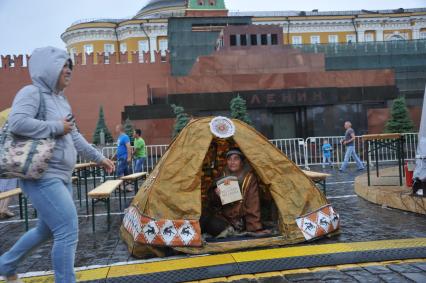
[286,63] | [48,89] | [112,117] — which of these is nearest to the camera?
[48,89]

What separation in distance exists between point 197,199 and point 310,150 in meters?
13.1

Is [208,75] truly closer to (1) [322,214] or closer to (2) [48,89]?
(1) [322,214]

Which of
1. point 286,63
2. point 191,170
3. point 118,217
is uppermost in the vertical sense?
point 286,63

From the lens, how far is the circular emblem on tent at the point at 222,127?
217 inches

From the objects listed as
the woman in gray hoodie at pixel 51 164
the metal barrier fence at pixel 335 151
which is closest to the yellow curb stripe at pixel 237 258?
the woman in gray hoodie at pixel 51 164

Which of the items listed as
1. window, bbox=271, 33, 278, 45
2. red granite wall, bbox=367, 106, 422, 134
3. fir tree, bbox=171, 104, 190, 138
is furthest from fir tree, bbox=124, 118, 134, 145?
window, bbox=271, 33, 278, 45

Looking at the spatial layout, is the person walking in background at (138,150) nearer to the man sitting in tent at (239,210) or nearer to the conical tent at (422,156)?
the man sitting in tent at (239,210)

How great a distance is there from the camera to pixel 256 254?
485 cm

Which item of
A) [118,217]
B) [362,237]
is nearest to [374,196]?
[362,237]

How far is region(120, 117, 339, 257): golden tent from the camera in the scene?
16.4 feet

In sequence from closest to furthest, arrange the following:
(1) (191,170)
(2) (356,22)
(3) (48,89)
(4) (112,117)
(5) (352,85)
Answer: (3) (48,89) → (1) (191,170) → (5) (352,85) → (4) (112,117) → (2) (356,22)

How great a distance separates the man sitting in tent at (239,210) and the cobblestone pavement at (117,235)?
2.87ft

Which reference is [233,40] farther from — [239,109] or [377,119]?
[377,119]

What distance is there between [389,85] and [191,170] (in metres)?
19.9
